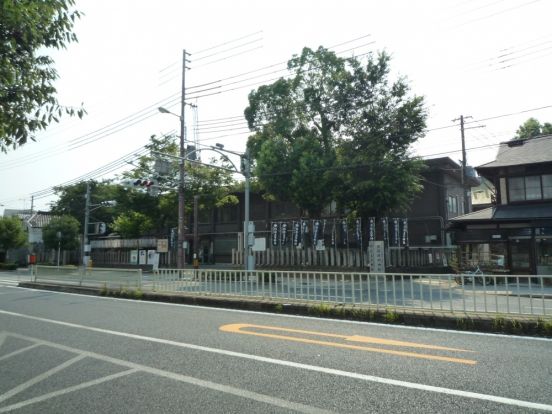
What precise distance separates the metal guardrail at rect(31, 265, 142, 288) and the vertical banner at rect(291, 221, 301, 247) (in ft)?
49.6

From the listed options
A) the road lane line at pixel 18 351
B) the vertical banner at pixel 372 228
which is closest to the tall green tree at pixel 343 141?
the vertical banner at pixel 372 228

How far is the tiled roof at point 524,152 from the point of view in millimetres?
21969

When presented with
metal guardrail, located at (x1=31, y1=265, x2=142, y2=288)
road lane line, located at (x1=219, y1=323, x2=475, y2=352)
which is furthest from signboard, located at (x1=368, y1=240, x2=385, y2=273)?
road lane line, located at (x1=219, y1=323, x2=475, y2=352)

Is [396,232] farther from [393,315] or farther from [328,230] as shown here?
[393,315]

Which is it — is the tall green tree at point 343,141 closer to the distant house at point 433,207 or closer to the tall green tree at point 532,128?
the distant house at point 433,207

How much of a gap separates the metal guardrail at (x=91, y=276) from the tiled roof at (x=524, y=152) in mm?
19681

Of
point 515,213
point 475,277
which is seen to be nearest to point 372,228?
point 515,213

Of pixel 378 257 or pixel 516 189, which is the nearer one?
pixel 378 257

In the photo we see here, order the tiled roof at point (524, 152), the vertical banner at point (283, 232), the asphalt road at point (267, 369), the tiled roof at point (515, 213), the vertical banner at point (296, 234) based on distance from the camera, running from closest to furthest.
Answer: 1. the asphalt road at point (267, 369)
2. the tiled roof at point (515, 213)
3. the tiled roof at point (524, 152)
4. the vertical banner at point (296, 234)
5. the vertical banner at point (283, 232)

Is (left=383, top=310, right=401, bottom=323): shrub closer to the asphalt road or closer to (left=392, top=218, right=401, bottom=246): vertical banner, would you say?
the asphalt road

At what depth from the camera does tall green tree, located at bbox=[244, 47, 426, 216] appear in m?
23.9

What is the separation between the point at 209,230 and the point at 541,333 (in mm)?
35617

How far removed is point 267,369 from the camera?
5.25 meters

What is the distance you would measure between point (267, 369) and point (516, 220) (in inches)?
800
